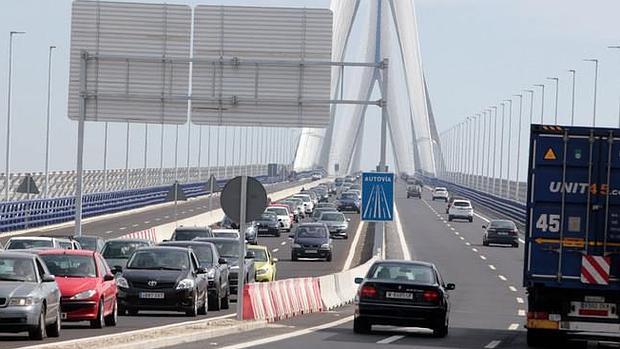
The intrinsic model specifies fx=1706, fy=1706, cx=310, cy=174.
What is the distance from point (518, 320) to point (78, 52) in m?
17.1

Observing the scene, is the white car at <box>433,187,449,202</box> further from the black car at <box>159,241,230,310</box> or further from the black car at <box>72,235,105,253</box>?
the black car at <box>159,241,230,310</box>

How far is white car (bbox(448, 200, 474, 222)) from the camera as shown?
105188 millimetres

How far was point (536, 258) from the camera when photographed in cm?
2602

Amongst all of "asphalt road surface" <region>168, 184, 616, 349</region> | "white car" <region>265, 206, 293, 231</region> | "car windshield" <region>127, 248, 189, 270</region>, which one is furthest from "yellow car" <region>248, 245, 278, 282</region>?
"white car" <region>265, 206, 293, 231</region>

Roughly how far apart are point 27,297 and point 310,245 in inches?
1645

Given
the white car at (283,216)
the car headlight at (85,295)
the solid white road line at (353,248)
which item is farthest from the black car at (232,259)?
the white car at (283,216)

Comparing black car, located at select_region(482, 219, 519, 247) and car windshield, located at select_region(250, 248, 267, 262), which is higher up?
car windshield, located at select_region(250, 248, 267, 262)

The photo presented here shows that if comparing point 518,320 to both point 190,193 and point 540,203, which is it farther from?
point 190,193

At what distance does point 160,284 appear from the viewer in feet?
105

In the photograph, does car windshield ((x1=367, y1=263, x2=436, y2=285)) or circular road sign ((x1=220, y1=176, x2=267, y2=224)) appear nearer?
circular road sign ((x1=220, y1=176, x2=267, y2=224))

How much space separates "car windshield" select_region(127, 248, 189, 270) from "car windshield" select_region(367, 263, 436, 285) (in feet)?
14.3

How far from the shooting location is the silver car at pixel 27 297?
73.2ft

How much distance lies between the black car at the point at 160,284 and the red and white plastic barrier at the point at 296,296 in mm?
1290

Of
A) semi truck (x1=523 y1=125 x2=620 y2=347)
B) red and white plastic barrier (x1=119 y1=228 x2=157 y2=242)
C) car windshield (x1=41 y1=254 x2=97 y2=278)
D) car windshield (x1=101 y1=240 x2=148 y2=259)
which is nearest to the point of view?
semi truck (x1=523 y1=125 x2=620 y2=347)
